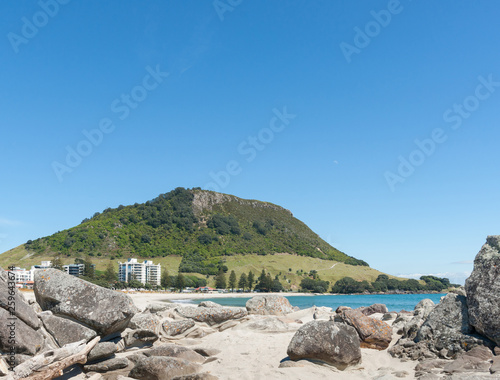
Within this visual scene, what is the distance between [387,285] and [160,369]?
7062 inches

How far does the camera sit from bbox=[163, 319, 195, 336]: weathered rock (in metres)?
14.7

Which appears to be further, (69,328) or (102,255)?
(102,255)

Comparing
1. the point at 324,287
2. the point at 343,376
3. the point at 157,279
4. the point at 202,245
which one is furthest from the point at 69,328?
the point at 202,245

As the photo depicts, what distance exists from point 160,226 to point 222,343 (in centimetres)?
18136

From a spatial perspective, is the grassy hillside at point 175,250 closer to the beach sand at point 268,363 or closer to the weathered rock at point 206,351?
the beach sand at point 268,363

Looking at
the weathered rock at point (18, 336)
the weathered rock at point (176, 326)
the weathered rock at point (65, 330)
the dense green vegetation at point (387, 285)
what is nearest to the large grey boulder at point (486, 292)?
the weathered rock at point (176, 326)

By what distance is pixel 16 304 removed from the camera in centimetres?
984

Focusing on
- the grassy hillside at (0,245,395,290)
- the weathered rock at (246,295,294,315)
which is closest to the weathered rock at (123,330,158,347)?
the weathered rock at (246,295,294,315)

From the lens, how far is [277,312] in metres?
21.7

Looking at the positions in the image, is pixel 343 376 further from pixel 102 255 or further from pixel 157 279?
pixel 102 255

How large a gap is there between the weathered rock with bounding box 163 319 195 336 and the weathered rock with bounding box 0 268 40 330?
5414 mm

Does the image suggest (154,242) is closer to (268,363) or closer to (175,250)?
(175,250)

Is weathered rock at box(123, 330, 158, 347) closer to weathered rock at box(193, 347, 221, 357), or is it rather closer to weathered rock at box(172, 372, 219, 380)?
weathered rock at box(193, 347, 221, 357)

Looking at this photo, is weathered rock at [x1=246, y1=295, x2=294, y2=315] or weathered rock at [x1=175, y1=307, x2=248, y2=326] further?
weathered rock at [x1=246, y1=295, x2=294, y2=315]
